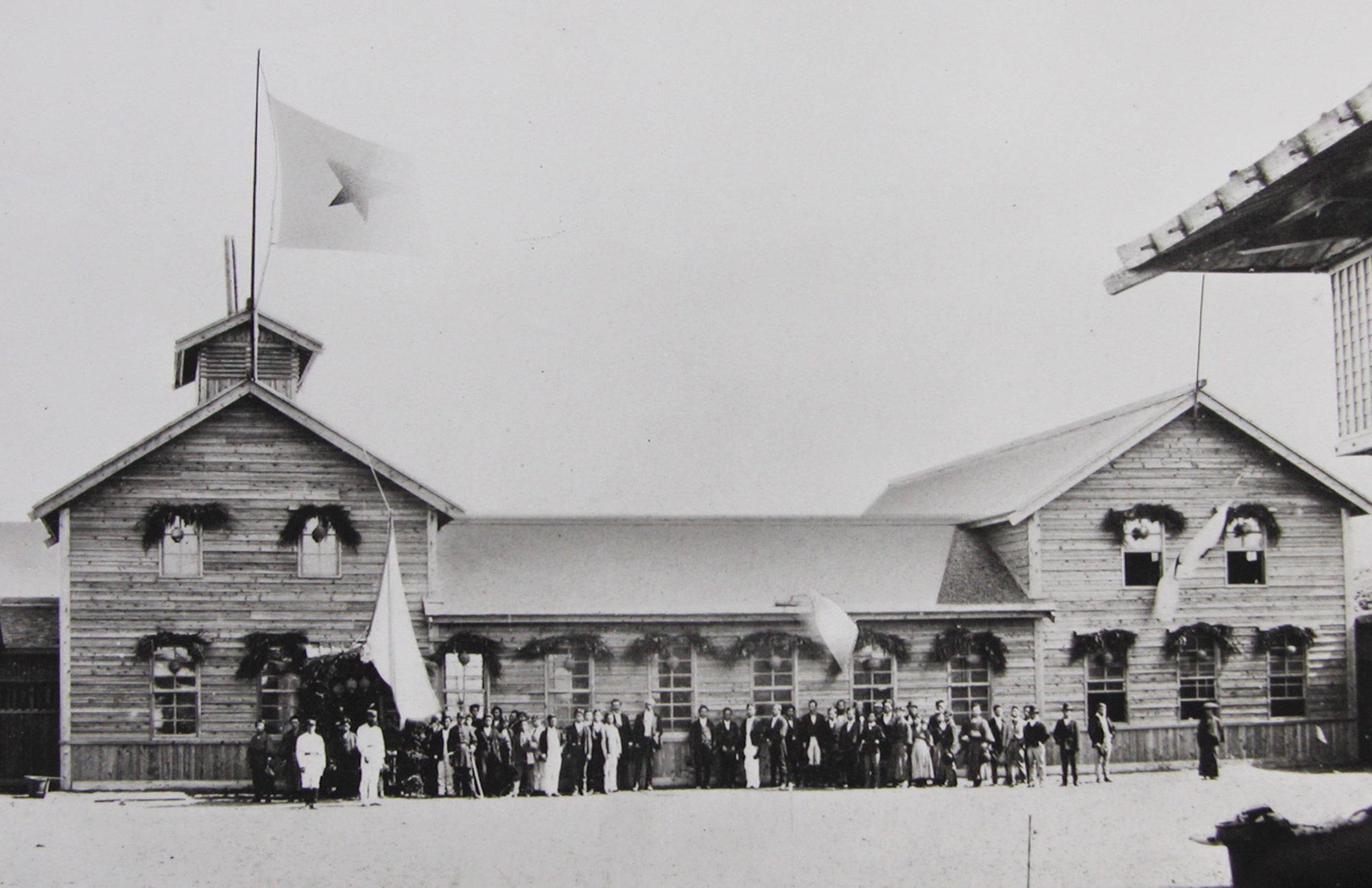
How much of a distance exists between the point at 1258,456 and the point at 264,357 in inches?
702

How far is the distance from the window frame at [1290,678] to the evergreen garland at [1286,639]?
11 centimetres

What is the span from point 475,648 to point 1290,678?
43.9ft

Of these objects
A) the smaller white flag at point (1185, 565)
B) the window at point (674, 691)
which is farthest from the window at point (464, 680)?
the smaller white flag at point (1185, 565)

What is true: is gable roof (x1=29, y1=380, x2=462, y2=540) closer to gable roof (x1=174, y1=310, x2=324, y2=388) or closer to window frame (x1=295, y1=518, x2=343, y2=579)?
window frame (x1=295, y1=518, x2=343, y2=579)

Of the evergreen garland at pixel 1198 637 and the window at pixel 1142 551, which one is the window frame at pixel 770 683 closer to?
the window at pixel 1142 551

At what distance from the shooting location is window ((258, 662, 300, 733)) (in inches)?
827

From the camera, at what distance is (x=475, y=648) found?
70.5 ft

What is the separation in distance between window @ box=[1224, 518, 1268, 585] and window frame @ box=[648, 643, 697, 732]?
8.76m

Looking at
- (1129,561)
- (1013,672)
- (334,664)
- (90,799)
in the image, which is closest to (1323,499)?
(1129,561)

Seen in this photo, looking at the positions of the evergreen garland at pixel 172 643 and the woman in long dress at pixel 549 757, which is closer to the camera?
the woman in long dress at pixel 549 757

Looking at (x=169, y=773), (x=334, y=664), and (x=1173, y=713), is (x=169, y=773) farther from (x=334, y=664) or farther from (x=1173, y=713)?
(x=1173, y=713)

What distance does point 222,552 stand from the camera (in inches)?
830

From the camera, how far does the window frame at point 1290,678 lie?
852 inches

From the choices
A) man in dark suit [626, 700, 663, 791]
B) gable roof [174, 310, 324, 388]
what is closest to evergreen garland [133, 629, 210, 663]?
gable roof [174, 310, 324, 388]
